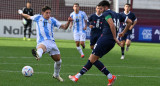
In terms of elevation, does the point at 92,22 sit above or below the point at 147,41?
above

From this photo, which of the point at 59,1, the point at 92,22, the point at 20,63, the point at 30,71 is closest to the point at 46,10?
the point at 30,71

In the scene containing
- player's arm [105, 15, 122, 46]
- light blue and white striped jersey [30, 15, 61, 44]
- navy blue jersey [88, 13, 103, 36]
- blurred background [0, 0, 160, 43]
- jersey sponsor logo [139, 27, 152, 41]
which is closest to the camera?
player's arm [105, 15, 122, 46]

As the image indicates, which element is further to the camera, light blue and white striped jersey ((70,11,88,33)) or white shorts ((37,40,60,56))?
light blue and white striped jersey ((70,11,88,33))

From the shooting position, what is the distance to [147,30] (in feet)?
96.4

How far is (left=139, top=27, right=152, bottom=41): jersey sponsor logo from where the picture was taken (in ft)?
96.2

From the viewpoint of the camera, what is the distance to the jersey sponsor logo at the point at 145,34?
29328 millimetres

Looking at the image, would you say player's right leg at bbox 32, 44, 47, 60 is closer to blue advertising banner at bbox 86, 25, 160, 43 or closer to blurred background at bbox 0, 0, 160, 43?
blurred background at bbox 0, 0, 160, 43

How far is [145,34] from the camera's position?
29.4 meters

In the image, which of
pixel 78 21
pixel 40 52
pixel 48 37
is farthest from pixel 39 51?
pixel 78 21

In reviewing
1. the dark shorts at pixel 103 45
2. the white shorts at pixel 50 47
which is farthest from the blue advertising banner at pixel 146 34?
the dark shorts at pixel 103 45

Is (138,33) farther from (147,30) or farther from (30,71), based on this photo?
(30,71)

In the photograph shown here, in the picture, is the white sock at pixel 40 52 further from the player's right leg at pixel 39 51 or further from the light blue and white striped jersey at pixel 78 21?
the light blue and white striped jersey at pixel 78 21

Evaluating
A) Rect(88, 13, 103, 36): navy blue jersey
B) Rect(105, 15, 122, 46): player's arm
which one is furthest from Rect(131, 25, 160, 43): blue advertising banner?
Rect(105, 15, 122, 46): player's arm

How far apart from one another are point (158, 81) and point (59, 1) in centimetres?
2260
